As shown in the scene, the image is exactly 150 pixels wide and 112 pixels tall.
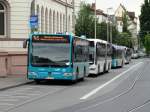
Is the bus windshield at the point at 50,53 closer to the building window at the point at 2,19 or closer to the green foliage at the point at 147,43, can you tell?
the building window at the point at 2,19

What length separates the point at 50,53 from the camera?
31234 millimetres

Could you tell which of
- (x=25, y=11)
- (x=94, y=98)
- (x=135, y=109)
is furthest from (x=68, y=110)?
(x=25, y=11)

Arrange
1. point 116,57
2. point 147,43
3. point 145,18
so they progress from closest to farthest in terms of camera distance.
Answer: point 116,57, point 145,18, point 147,43

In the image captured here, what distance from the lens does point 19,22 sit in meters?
46.0

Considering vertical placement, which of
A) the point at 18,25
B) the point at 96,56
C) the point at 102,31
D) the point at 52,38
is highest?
the point at 18,25

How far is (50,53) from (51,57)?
0.70ft

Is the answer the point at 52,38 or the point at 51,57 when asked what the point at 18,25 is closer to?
the point at 52,38

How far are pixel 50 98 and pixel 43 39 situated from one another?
896 centimetres

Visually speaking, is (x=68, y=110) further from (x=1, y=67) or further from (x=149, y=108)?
(x=1, y=67)

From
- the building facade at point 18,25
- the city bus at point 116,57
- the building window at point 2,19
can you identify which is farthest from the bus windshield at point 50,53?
the city bus at point 116,57

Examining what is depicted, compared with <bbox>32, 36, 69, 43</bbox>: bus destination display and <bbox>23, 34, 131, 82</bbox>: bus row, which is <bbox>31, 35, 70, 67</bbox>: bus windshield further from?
<bbox>32, 36, 69, 43</bbox>: bus destination display

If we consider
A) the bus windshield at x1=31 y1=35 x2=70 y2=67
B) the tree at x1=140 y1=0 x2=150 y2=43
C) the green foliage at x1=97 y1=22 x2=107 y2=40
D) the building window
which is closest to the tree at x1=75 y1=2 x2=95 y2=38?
the green foliage at x1=97 y1=22 x2=107 y2=40

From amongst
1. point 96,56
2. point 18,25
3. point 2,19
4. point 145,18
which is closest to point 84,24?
point 18,25

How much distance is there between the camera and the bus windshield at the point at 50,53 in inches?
1228
